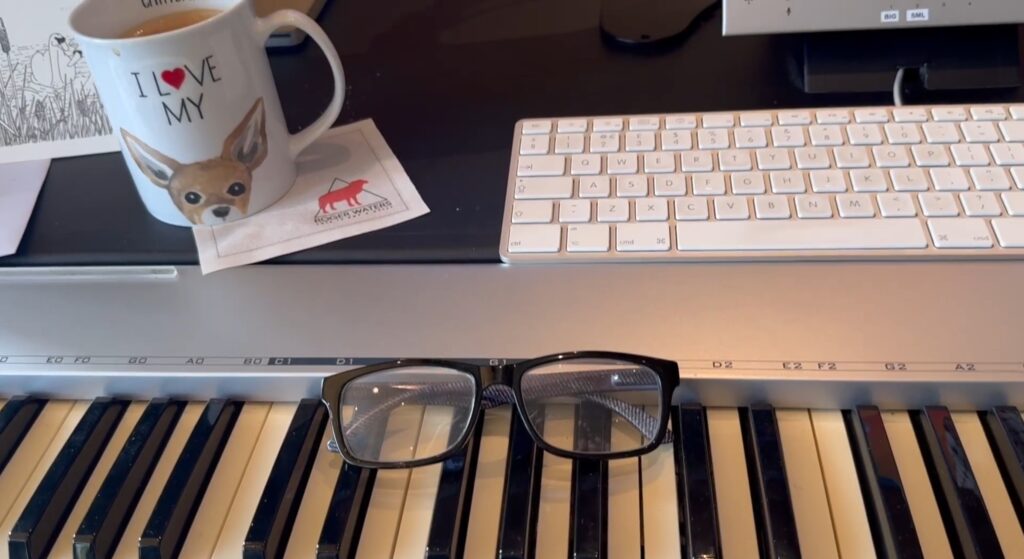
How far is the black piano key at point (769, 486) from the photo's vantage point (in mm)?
409

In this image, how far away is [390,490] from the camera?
46 cm

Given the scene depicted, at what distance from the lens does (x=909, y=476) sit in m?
0.44

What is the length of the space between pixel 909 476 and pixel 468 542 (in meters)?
0.22

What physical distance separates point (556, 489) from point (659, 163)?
239 mm

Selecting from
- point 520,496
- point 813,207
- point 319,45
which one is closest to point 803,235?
point 813,207

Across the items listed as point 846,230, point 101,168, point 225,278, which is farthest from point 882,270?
point 101,168

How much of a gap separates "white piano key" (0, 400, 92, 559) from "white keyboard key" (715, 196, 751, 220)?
39cm

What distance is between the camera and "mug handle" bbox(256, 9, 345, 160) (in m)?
0.56

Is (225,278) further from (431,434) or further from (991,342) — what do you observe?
(991,342)

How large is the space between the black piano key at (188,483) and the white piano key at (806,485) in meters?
0.30

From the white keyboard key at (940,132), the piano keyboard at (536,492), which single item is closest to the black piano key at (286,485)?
the piano keyboard at (536,492)

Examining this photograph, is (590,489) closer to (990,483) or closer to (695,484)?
(695,484)

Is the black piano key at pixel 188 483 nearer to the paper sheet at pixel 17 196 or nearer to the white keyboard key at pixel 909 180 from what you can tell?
the paper sheet at pixel 17 196

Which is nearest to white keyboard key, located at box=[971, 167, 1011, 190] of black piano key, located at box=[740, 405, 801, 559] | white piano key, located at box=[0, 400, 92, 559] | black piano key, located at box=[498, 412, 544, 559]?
black piano key, located at box=[740, 405, 801, 559]
